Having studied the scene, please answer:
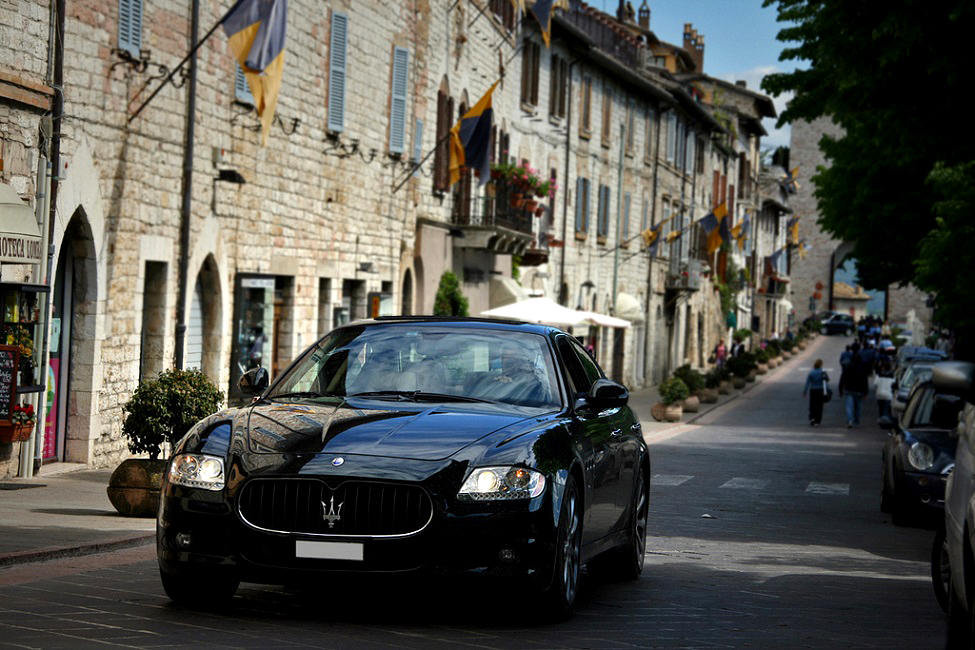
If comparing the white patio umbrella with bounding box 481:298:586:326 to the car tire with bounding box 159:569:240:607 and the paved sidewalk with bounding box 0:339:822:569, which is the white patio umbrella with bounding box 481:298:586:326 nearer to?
the paved sidewalk with bounding box 0:339:822:569

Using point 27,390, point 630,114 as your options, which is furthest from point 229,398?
point 630,114

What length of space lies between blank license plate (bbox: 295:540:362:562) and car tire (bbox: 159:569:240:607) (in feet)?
1.84

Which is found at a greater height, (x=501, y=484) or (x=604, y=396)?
(x=604, y=396)

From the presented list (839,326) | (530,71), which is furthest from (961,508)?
(839,326)

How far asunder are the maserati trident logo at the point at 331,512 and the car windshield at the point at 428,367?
48.3 inches

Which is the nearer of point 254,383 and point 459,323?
point 254,383

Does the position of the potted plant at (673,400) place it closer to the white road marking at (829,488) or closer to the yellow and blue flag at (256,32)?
the white road marking at (829,488)

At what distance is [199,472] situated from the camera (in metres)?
7.48

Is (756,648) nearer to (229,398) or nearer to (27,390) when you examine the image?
(27,390)

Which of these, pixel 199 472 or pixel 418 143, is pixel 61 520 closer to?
pixel 199 472

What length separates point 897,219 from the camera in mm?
36375

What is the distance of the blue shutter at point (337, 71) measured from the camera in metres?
25.8

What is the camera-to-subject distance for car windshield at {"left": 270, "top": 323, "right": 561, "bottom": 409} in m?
8.53

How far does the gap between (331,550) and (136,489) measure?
5925 mm
